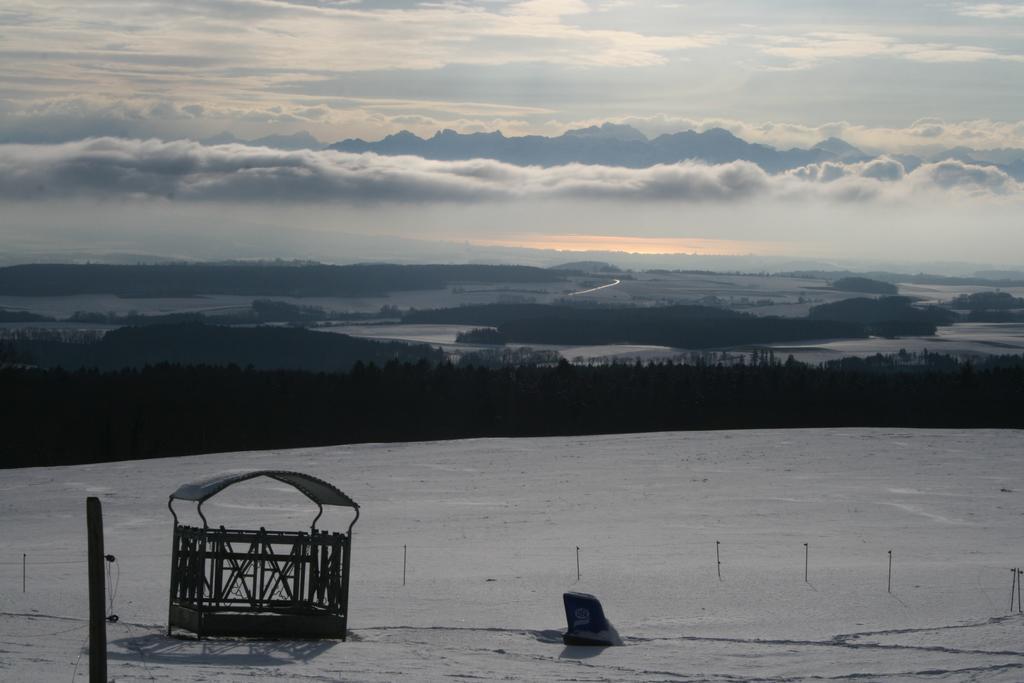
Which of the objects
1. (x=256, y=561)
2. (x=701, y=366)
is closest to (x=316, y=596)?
(x=256, y=561)

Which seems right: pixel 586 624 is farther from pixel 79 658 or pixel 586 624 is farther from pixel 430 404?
pixel 430 404

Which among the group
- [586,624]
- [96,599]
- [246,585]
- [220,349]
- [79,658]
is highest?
[96,599]

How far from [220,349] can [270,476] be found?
154100 mm

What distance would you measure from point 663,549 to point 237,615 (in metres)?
11.9

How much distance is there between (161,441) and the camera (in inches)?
2953

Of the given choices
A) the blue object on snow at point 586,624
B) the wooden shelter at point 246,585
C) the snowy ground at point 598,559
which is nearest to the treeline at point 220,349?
the snowy ground at point 598,559

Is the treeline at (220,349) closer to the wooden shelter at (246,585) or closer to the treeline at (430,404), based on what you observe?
the treeline at (430,404)

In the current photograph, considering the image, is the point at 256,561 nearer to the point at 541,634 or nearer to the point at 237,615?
the point at 237,615

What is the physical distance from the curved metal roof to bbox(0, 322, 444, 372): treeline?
133 meters

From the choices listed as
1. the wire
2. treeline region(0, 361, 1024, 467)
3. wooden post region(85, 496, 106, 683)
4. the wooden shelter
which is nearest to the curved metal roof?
the wooden shelter

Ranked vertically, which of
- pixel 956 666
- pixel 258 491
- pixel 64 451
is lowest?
pixel 64 451

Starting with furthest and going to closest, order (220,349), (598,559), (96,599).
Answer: (220,349) → (598,559) → (96,599)

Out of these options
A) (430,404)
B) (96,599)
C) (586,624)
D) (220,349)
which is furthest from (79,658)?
(220,349)

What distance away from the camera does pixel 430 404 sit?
87.4 meters
